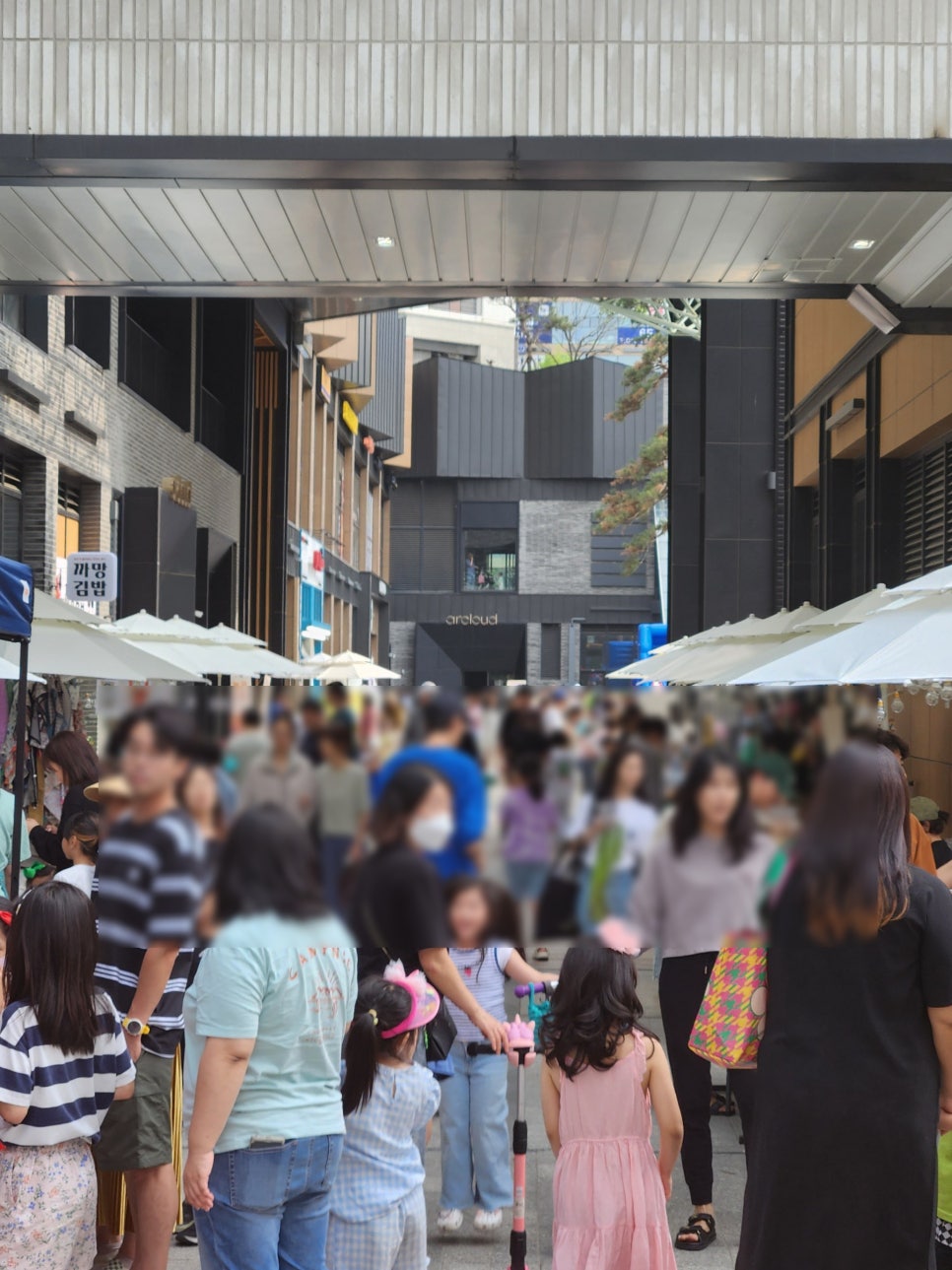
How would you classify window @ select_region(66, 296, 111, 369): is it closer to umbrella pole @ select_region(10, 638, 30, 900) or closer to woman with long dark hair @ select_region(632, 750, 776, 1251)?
umbrella pole @ select_region(10, 638, 30, 900)

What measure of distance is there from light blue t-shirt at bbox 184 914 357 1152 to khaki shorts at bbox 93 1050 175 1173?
0.70m

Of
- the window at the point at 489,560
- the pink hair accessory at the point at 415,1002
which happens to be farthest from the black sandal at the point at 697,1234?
the window at the point at 489,560

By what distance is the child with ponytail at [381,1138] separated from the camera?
4.40 meters

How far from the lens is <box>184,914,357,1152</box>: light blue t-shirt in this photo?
3.68m

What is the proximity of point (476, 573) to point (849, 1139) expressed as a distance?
6252 cm

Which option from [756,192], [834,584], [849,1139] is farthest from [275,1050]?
[834,584]

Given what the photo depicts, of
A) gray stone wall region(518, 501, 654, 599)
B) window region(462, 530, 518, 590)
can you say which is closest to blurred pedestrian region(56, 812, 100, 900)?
gray stone wall region(518, 501, 654, 599)

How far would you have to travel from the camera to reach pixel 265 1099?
12.9 feet

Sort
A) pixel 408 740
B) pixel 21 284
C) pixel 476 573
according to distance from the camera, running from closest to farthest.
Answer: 1. pixel 408 740
2. pixel 21 284
3. pixel 476 573

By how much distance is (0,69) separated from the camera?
26.7 ft

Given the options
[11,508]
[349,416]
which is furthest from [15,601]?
[349,416]

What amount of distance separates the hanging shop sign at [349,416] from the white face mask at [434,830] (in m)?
48.3

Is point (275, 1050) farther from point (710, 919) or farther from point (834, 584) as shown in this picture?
point (834, 584)

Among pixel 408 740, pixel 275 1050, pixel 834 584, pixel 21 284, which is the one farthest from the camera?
pixel 834 584
